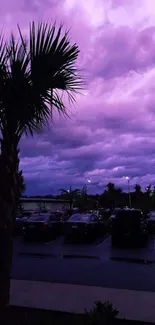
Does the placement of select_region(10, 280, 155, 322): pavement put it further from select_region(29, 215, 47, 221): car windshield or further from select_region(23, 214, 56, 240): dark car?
select_region(29, 215, 47, 221): car windshield

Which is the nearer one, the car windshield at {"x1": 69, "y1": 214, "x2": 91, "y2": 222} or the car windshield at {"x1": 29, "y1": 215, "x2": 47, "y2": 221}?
the car windshield at {"x1": 69, "y1": 214, "x2": 91, "y2": 222}

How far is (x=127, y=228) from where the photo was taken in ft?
72.4

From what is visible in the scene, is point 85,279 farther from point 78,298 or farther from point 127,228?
point 127,228

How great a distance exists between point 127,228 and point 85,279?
11161 mm

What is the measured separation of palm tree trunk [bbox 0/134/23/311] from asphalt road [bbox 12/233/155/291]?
5.24 metres

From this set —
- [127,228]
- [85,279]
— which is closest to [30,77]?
[85,279]

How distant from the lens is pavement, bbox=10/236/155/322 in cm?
786

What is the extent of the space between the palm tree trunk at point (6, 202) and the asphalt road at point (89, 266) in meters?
5.24

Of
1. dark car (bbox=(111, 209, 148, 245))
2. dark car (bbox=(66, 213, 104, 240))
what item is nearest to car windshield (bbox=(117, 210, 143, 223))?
dark car (bbox=(111, 209, 148, 245))

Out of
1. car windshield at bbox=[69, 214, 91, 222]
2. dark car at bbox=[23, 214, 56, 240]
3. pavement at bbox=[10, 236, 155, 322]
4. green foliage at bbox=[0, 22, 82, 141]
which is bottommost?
pavement at bbox=[10, 236, 155, 322]

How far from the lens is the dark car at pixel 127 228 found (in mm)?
21938

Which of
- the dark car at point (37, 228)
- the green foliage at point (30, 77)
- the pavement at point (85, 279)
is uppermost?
the green foliage at point (30, 77)

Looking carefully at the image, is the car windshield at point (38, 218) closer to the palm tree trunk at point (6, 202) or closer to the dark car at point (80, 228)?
the dark car at point (80, 228)

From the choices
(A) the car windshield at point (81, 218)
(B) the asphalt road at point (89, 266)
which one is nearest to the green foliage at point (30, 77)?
(B) the asphalt road at point (89, 266)
